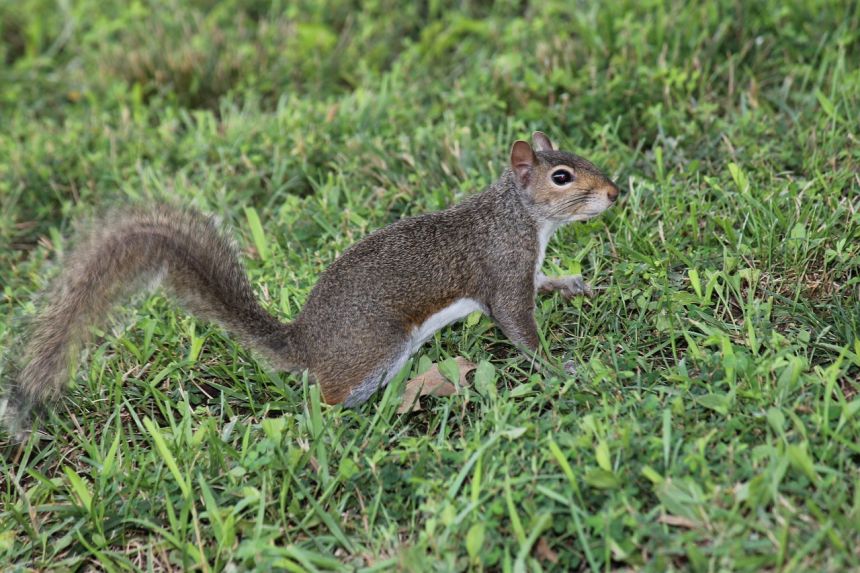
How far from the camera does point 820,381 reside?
2748 mm

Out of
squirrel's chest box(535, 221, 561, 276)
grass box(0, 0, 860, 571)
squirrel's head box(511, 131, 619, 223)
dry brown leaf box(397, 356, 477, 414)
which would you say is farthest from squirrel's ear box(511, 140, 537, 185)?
dry brown leaf box(397, 356, 477, 414)

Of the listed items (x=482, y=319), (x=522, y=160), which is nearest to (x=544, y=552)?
(x=482, y=319)

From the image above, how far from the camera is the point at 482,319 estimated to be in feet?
11.8

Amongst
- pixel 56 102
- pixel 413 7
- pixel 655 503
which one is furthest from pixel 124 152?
pixel 655 503

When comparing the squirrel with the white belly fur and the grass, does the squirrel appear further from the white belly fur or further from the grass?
the grass

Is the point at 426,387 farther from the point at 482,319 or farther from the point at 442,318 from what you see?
the point at 482,319

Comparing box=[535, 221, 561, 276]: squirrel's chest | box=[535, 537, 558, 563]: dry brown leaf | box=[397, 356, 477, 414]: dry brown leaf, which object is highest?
box=[535, 221, 561, 276]: squirrel's chest

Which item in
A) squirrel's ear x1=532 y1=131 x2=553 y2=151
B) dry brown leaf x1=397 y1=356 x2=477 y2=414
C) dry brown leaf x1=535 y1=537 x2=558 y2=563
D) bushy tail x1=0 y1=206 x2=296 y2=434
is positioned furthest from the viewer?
squirrel's ear x1=532 y1=131 x2=553 y2=151

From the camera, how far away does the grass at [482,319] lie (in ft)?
8.38

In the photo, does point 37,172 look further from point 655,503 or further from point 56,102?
point 655,503

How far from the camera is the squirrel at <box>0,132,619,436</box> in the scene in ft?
9.71

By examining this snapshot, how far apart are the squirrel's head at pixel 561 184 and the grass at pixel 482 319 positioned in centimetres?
29

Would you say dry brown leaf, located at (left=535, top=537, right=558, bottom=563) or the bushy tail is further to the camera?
the bushy tail

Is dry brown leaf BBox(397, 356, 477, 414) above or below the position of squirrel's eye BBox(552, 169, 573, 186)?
below
